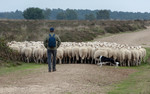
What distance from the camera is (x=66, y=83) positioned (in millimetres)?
11070

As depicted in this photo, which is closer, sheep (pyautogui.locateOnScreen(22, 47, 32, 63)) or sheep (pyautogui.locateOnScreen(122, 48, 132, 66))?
sheep (pyautogui.locateOnScreen(122, 48, 132, 66))

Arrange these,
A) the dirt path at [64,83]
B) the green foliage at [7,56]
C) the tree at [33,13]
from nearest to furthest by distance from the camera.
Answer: the dirt path at [64,83]
the green foliage at [7,56]
the tree at [33,13]

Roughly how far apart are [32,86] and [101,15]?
113854mm

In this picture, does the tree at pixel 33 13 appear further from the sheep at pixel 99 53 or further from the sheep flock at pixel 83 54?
the sheep at pixel 99 53

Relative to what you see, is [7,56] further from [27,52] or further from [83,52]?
[83,52]

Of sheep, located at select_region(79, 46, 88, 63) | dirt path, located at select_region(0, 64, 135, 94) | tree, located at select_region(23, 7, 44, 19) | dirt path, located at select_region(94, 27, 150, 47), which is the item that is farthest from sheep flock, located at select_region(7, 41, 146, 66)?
tree, located at select_region(23, 7, 44, 19)

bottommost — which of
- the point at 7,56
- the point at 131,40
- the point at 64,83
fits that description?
the point at 64,83

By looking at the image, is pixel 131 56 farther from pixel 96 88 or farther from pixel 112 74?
pixel 96 88

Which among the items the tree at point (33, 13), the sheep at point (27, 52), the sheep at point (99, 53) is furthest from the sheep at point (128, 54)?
the tree at point (33, 13)

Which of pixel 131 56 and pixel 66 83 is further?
pixel 131 56

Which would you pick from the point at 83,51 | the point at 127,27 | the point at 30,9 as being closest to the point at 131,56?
the point at 83,51

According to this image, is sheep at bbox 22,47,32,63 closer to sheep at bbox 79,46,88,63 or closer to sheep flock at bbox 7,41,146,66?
sheep flock at bbox 7,41,146,66

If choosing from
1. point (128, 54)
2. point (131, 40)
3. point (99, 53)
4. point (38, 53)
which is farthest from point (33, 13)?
point (128, 54)

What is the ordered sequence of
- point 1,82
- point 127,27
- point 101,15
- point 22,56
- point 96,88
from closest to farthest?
1. point 96,88
2. point 1,82
3. point 22,56
4. point 127,27
5. point 101,15
